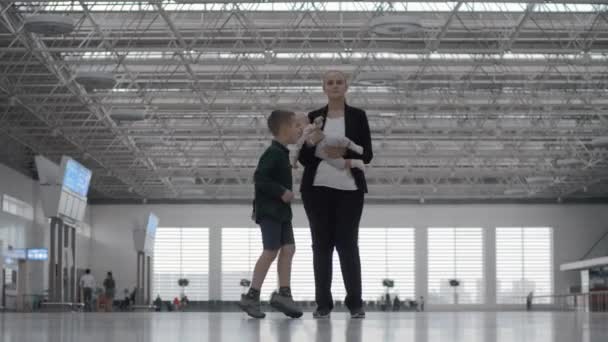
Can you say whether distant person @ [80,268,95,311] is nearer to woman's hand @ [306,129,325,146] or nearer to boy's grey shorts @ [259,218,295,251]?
boy's grey shorts @ [259,218,295,251]

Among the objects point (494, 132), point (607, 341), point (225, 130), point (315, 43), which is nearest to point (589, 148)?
point (494, 132)

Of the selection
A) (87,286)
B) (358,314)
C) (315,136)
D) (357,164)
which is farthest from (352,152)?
(87,286)

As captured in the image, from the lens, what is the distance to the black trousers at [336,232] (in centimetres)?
705

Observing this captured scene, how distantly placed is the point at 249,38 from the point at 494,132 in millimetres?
17327

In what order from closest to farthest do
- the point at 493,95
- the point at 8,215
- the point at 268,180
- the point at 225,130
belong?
the point at 268,180
the point at 493,95
the point at 225,130
the point at 8,215

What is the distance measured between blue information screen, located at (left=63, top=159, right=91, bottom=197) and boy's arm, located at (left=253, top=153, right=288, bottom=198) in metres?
21.6

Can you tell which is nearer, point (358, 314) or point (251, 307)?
point (251, 307)

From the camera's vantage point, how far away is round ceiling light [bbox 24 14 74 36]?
888 inches

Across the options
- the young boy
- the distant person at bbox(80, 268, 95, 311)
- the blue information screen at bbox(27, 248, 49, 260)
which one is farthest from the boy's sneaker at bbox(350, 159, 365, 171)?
the blue information screen at bbox(27, 248, 49, 260)

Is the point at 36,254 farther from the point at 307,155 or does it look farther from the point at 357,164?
the point at 357,164

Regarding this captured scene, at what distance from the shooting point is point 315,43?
29.9 metres

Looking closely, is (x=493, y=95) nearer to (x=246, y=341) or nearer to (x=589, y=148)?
(x=589, y=148)

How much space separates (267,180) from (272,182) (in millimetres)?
39

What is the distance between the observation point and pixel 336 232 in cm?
710
